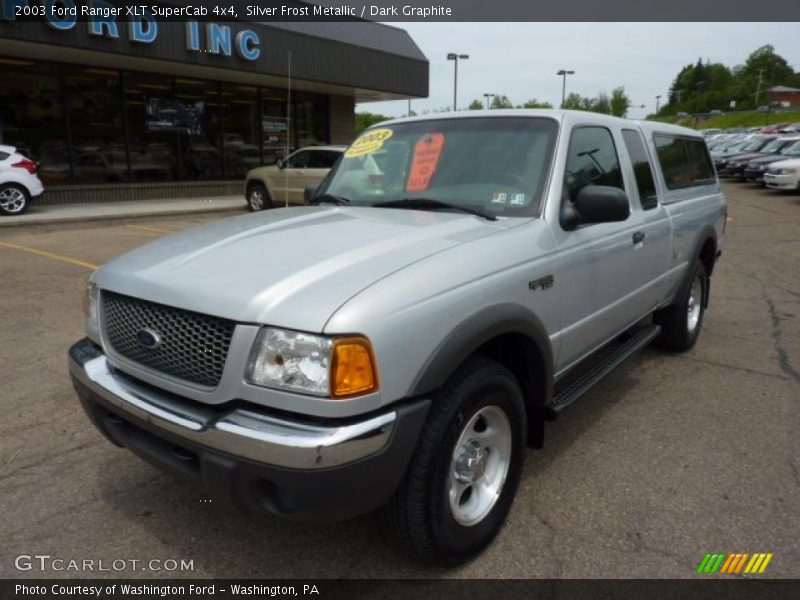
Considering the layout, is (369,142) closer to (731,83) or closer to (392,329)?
(392,329)

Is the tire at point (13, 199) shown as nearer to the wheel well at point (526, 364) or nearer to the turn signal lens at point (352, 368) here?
the wheel well at point (526, 364)

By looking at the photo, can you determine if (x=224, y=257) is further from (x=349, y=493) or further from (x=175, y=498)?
(x=175, y=498)

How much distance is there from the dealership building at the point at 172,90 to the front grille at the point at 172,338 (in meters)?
10.2

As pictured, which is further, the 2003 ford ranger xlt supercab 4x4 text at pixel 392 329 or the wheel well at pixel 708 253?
the wheel well at pixel 708 253

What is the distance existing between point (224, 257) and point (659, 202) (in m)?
3.09

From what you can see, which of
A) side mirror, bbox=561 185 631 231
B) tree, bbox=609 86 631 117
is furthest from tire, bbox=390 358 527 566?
tree, bbox=609 86 631 117

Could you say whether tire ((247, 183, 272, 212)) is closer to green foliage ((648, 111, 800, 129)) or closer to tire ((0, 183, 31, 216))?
tire ((0, 183, 31, 216))

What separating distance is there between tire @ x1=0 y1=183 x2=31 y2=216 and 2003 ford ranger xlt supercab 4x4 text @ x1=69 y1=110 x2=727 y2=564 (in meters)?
11.4

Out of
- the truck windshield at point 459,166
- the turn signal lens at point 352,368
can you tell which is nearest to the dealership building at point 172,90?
the truck windshield at point 459,166

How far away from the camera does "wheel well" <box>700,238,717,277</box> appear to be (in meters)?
5.25

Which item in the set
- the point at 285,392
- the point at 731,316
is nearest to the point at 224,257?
the point at 285,392

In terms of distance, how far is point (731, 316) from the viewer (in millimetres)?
6406

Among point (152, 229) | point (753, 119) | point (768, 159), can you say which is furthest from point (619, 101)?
point (152, 229)

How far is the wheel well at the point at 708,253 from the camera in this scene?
5251 millimetres
